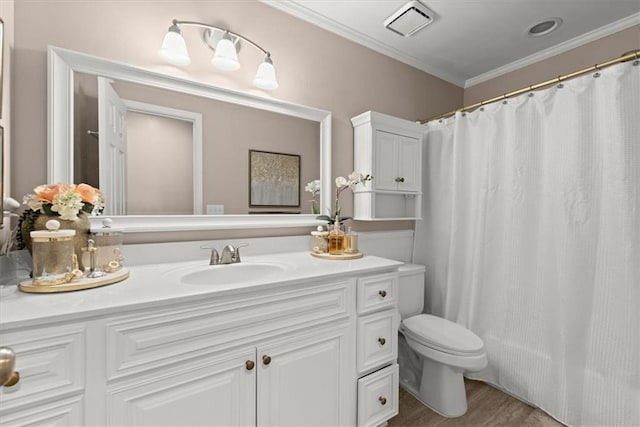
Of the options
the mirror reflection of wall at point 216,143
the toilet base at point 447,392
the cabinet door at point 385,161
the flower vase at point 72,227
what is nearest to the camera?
the flower vase at point 72,227

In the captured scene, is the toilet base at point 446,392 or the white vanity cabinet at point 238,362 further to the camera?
the toilet base at point 446,392

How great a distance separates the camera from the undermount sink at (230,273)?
124 cm

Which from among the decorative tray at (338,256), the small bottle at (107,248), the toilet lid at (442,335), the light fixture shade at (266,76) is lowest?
the toilet lid at (442,335)

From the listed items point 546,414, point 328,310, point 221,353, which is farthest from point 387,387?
point 546,414

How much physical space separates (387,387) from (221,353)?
0.87m

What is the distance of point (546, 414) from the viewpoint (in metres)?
1.57

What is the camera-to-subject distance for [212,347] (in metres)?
0.93

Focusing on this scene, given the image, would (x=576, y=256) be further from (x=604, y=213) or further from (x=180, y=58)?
(x=180, y=58)

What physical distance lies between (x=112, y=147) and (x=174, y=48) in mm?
523

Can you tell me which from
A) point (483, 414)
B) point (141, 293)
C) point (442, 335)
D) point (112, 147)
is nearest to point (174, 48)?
point (112, 147)

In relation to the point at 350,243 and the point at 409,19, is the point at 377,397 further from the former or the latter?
the point at 409,19

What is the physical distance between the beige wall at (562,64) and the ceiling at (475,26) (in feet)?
0.14

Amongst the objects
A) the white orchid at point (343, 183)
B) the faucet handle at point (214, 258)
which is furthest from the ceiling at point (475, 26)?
the faucet handle at point (214, 258)

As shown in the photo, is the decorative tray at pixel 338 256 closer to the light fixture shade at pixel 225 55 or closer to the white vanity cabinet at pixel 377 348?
the white vanity cabinet at pixel 377 348
